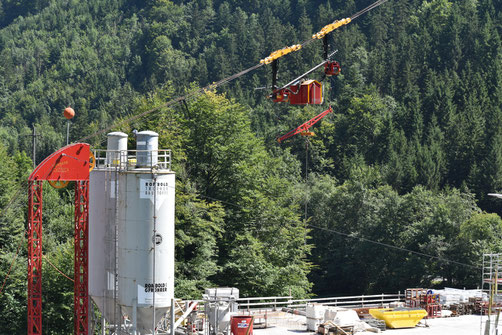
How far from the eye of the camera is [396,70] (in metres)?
185

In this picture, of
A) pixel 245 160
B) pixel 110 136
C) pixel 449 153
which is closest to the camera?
pixel 110 136

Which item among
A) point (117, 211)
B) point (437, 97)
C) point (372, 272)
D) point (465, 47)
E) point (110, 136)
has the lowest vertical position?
point (372, 272)

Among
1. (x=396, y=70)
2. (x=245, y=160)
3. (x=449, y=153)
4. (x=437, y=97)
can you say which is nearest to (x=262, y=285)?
(x=245, y=160)

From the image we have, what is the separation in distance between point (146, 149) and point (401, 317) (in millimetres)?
18236

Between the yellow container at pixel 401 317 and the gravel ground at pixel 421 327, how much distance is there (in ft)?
1.34

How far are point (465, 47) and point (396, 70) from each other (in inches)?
582

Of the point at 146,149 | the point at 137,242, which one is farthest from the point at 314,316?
the point at 146,149

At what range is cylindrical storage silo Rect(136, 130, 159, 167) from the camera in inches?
1807

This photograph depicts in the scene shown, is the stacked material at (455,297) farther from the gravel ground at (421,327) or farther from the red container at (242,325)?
the red container at (242,325)

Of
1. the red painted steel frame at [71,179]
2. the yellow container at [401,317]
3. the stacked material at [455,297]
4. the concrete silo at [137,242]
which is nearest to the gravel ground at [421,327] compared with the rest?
the yellow container at [401,317]

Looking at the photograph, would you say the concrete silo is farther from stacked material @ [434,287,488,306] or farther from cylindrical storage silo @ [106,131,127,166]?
stacked material @ [434,287,488,306]

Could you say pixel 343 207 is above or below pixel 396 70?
below

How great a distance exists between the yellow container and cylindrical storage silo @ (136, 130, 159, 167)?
1673 cm

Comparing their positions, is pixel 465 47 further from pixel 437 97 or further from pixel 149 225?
pixel 149 225
